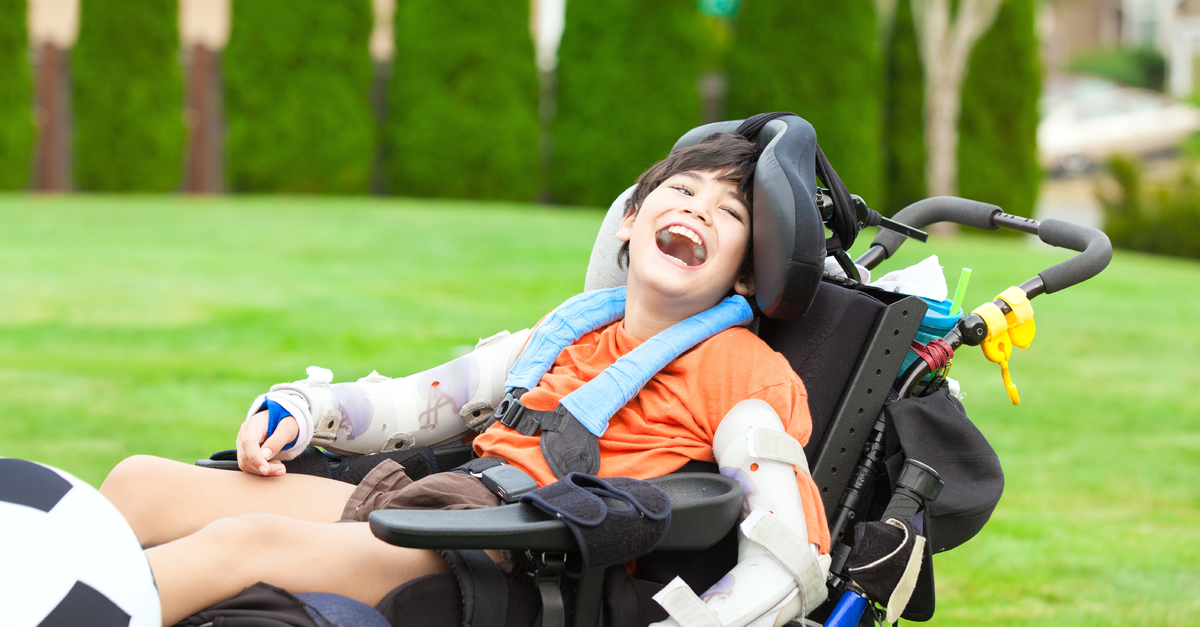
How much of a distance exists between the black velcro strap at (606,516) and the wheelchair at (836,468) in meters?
0.03

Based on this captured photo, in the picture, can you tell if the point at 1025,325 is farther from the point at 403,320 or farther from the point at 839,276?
the point at 403,320

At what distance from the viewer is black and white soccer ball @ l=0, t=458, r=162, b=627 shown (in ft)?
4.58

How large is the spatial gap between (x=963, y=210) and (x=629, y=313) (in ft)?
2.78

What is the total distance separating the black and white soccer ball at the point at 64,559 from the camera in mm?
1397

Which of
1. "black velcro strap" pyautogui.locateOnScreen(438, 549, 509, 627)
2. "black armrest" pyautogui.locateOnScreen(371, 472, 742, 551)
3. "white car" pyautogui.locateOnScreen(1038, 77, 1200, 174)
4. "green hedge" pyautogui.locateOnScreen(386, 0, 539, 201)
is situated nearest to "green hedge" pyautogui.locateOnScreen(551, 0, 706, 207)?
"green hedge" pyautogui.locateOnScreen(386, 0, 539, 201)

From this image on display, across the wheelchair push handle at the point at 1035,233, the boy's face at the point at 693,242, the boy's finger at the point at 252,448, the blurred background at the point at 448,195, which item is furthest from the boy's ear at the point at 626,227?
the blurred background at the point at 448,195

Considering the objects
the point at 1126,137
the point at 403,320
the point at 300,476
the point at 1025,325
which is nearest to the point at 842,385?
the point at 1025,325

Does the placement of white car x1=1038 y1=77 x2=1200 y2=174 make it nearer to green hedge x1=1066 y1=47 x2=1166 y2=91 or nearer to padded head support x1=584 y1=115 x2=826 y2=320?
green hedge x1=1066 y1=47 x2=1166 y2=91

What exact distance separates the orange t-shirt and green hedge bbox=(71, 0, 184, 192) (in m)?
11.5

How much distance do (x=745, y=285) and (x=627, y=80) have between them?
10937mm

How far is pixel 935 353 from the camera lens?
2.07m

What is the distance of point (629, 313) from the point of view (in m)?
2.29

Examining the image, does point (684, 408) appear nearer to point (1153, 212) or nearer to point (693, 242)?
point (693, 242)

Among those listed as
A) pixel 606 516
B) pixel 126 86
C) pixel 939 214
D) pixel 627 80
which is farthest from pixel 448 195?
pixel 606 516
